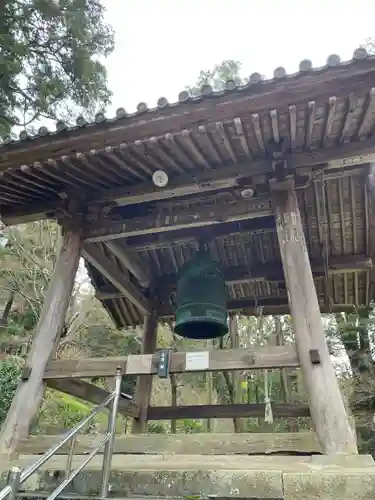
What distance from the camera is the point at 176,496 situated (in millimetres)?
2336

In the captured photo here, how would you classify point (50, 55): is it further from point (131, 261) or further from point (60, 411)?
point (60, 411)

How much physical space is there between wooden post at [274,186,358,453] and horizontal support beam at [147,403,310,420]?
2.23 metres

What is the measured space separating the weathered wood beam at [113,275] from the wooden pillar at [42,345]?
250mm

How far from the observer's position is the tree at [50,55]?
342 inches

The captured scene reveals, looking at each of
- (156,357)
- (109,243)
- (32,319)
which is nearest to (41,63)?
(109,243)

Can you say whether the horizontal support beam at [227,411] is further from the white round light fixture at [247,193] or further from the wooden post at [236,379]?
the wooden post at [236,379]

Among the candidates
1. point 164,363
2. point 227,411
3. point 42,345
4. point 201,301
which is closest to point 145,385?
point 227,411

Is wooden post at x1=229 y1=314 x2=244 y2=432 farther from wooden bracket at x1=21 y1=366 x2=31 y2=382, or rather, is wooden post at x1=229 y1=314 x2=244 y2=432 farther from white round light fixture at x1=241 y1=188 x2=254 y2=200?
wooden bracket at x1=21 y1=366 x2=31 y2=382

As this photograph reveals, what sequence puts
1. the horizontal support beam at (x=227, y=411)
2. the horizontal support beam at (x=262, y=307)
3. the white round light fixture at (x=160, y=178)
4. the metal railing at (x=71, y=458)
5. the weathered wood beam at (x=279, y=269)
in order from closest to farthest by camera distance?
1. the metal railing at (x=71, y=458)
2. the white round light fixture at (x=160, y=178)
3. the weathered wood beam at (x=279, y=269)
4. the horizontal support beam at (x=227, y=411)
5. the horizontal support beam at (x=262, y=307)

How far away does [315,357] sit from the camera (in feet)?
9.05

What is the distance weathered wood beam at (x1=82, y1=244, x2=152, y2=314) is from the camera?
4238 mm

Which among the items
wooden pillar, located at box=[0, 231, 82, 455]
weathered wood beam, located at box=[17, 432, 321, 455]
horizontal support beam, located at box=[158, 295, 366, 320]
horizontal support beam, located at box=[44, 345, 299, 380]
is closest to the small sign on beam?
horizontal support beam, located at box=[44, 345, 299, 380]

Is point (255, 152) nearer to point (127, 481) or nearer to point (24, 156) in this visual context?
point (24, 156)

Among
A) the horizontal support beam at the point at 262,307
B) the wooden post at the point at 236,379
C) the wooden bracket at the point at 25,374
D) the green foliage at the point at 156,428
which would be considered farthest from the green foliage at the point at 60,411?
the wooden bracket at the point at 25,374
